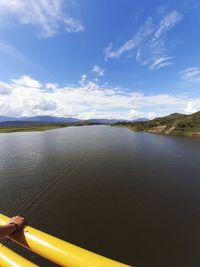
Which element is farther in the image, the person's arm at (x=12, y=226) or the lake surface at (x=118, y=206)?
the lake surface at (x=118, y=206)

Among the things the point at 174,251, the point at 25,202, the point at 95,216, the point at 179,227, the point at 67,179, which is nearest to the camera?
the point at 174,251

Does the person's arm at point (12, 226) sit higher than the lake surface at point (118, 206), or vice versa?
the person's arm at point (12, 226)

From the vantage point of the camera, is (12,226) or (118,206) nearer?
(12,226)

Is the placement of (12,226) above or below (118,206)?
above

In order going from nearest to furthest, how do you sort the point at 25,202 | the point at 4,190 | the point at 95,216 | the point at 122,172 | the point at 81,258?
1. the point at 81,258
2. the point at 95,216
3. the point at 25,202
4. the point at 4,190
5. the point at 122,172

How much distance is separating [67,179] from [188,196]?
14.1m

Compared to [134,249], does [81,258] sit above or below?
above

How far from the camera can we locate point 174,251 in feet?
32.7

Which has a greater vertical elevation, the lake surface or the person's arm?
the person's arm

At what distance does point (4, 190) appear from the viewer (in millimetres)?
19031

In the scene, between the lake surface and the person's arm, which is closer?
the person's arm

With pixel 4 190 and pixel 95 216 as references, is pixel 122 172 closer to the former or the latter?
pixel 95 216

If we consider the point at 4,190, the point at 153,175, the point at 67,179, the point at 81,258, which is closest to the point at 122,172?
the point at 153,175

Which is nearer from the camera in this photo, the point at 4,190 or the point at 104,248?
the point at 104,248
